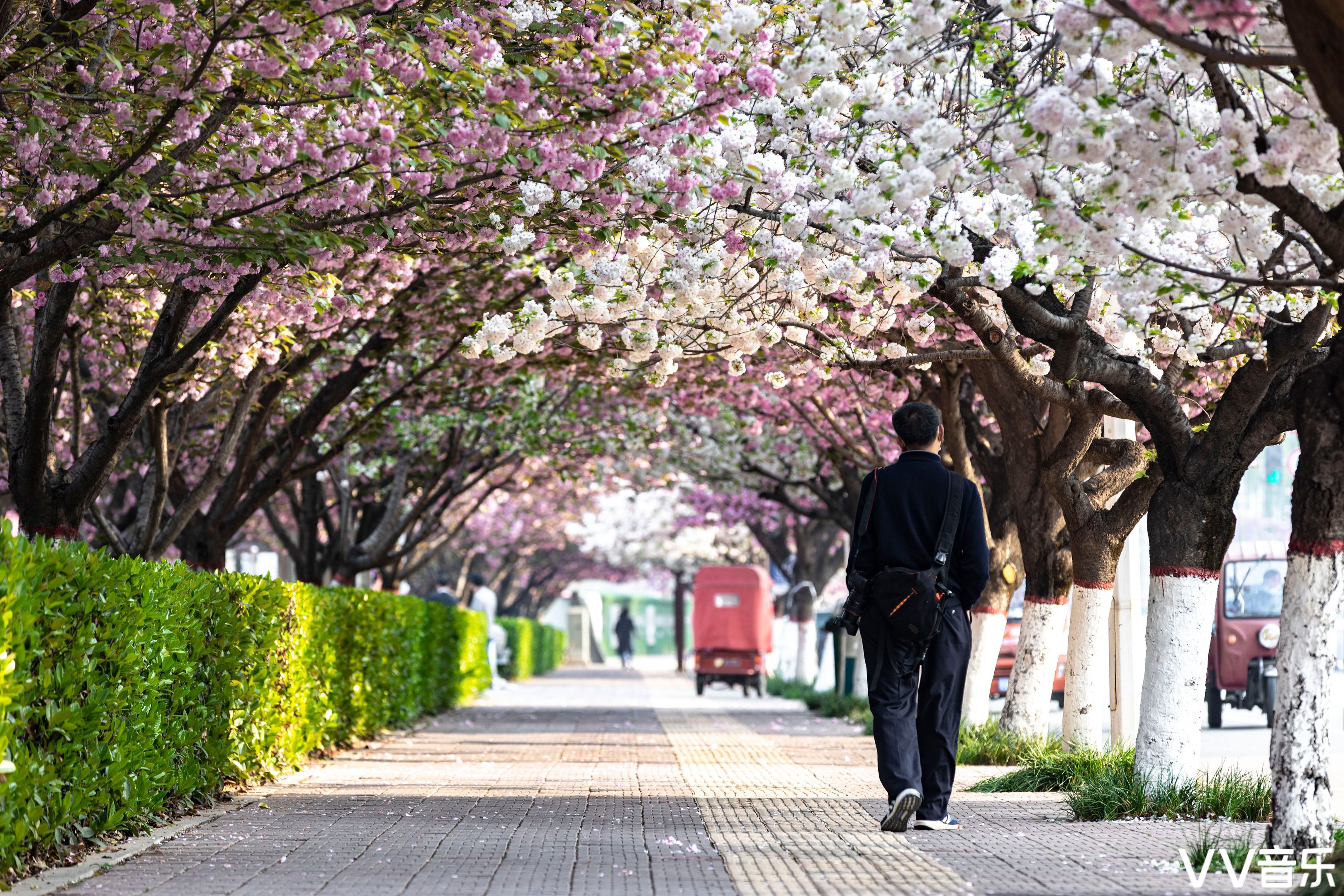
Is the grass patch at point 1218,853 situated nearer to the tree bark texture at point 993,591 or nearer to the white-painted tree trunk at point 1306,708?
the white-painted tree trunk at point 1306,708

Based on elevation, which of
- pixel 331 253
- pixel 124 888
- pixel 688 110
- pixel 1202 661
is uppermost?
pixel 688 110

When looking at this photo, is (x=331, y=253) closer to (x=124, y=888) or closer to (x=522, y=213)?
(x=522, y=213)

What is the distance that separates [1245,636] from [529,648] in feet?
84.8

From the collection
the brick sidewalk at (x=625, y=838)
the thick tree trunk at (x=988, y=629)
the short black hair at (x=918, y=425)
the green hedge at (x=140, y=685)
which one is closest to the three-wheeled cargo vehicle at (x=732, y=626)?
the thick tree trunk at (x=988, y=629)

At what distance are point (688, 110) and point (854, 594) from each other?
2.75 m

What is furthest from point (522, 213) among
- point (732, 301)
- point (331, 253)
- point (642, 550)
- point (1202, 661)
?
point (642, 550)

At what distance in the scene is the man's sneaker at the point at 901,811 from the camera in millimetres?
7430

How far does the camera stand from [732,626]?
29.8 m

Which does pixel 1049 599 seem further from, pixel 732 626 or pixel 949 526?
pixel 732 626

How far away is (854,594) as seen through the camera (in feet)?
25.0

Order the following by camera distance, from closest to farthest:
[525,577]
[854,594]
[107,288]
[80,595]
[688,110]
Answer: [80,595], [854,594], [688,110], [107,288], [525,577]

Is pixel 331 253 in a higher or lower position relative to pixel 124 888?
higher

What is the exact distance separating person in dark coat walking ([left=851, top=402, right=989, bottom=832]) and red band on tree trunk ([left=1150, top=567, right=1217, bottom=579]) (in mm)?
1107

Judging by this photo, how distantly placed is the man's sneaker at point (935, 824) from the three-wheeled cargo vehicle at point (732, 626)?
2184 cm
